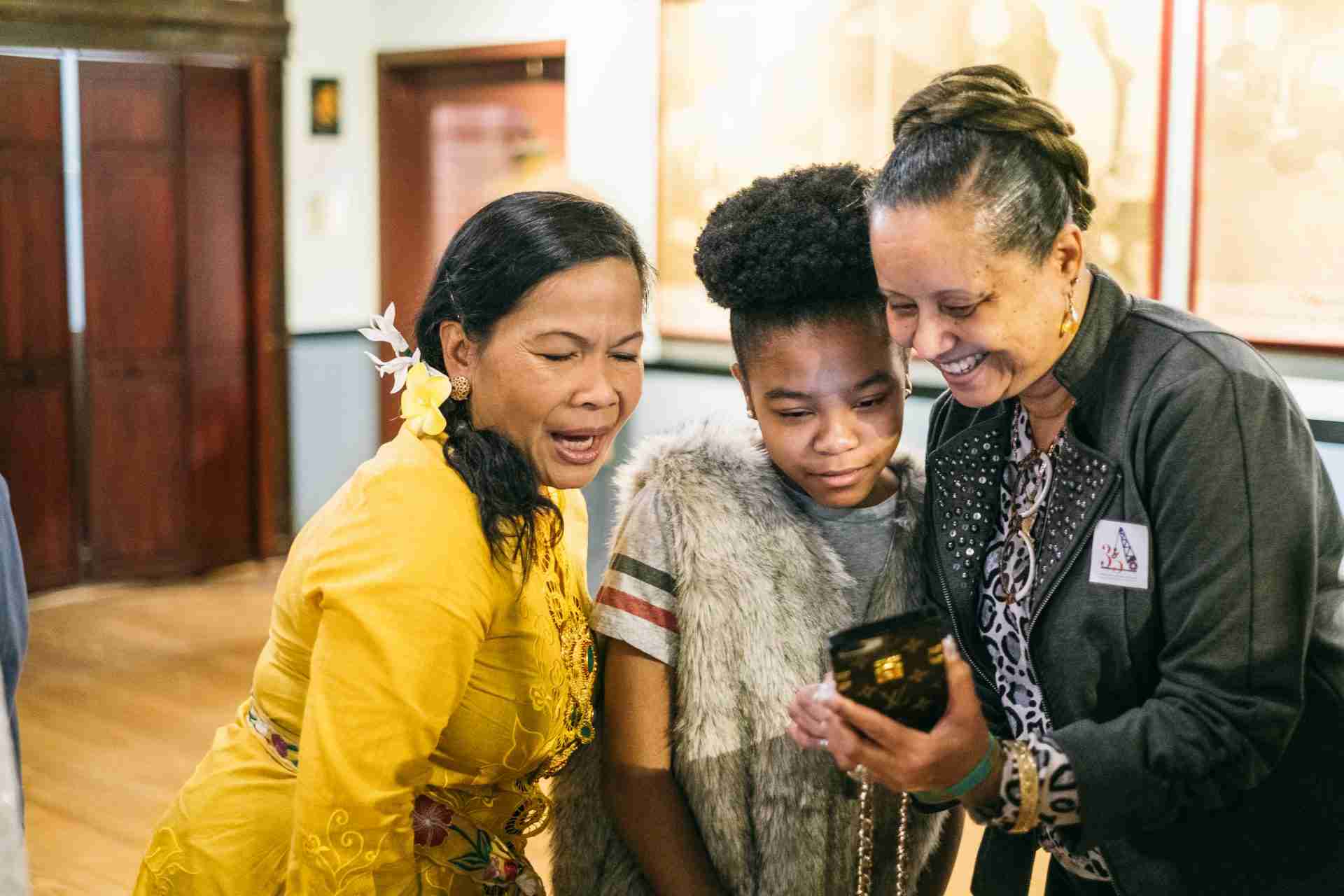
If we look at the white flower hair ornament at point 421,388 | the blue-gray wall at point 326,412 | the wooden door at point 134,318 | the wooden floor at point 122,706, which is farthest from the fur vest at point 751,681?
the blue-gray wall at point 326,412

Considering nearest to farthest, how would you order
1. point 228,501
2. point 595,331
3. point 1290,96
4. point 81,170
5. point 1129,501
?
point 1129,501 → point 595,331 → point 1290,96 → point 81,170 → point 228,501

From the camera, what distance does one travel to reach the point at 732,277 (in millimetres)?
1588

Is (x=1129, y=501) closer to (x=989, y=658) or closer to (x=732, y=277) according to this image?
(x=989, y=658)

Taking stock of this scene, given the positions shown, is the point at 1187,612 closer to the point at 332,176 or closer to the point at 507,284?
the point at 507,284

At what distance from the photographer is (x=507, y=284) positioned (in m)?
1.52

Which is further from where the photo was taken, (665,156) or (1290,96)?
(665,156)

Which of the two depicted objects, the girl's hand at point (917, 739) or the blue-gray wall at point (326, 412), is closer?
the girl's hand at point (917, 739)

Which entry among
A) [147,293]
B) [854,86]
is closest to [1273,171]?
[854,86]

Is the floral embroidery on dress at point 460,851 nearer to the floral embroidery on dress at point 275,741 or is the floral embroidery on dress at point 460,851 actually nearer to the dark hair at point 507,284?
the floral embroidery on dress at point 275,741

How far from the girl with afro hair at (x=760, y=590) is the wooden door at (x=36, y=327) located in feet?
15.8

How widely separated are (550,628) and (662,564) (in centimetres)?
15

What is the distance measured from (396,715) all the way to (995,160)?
0.78 meters

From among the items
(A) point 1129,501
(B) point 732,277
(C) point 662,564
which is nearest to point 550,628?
(C) point 662,564

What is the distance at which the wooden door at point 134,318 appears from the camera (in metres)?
5.91
